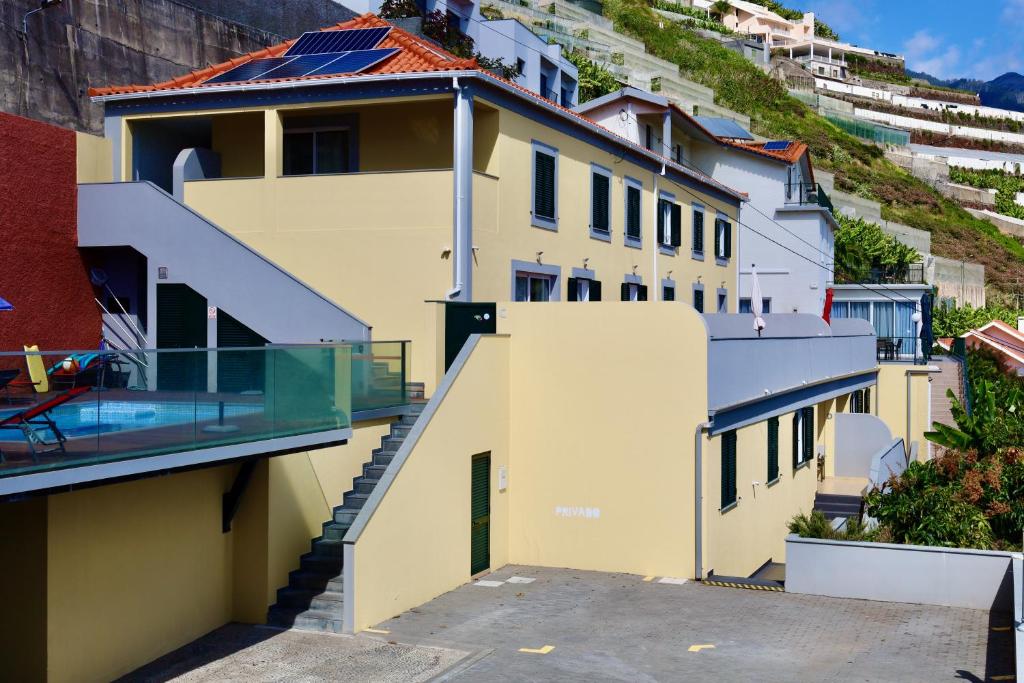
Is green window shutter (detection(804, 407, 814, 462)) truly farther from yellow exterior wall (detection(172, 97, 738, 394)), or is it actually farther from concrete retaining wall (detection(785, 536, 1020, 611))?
concrete retaining wall (detection(785, 536, 1020, 611))

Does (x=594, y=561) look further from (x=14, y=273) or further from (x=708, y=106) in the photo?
(x=708, y=106)

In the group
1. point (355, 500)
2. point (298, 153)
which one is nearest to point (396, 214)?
point (298, 153)

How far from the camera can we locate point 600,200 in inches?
995

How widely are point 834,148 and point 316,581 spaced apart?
75.8m

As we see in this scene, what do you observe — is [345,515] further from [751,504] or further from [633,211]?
[633,211]

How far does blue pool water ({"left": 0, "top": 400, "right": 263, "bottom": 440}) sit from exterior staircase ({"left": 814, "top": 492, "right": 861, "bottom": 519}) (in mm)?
17516

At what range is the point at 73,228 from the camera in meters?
20.0

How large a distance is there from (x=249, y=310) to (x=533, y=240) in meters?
6.07

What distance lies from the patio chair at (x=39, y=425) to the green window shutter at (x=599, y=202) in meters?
15.9

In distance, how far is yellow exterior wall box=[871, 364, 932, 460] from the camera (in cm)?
3447

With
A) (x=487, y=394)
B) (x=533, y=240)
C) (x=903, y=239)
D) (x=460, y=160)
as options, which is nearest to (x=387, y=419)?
(x=487, y=394)

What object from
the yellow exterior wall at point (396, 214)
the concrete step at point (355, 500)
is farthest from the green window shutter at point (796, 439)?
the concrete step at point (355, 500)

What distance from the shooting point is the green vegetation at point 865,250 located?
1873 inches

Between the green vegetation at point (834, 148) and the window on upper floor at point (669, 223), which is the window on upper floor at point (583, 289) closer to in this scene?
the window on upper floor at point (669, 223)
